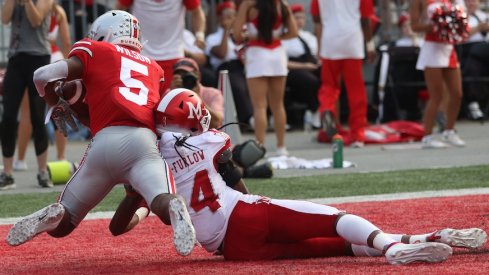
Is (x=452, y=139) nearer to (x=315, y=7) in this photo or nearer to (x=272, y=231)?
(x=315, y=7)

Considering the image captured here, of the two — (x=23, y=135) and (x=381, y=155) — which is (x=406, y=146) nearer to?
(x=381, y=155)

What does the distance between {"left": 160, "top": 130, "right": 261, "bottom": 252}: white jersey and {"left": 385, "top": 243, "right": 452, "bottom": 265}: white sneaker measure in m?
0.86

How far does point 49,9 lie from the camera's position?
38.2ft

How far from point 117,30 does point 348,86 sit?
8.05m

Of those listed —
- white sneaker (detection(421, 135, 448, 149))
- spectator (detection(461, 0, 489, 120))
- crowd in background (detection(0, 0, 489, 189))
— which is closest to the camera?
crowd in background (detection(0, 0, 489, 189))

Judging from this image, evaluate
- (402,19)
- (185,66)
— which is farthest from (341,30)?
(185,66)

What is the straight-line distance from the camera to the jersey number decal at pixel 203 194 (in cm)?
641

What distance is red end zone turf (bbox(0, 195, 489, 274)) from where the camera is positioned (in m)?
6.08

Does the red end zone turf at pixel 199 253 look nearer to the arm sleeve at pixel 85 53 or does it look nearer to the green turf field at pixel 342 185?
the green turf field at pixel 342 185

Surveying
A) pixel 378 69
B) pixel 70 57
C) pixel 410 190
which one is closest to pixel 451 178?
pixel 410 190

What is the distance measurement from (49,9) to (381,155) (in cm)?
424

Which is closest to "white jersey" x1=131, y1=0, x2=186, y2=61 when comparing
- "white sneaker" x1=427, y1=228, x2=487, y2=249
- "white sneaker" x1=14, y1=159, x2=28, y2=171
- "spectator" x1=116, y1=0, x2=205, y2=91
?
"spectator" x1=116, y1=0, x2=205, y2=91

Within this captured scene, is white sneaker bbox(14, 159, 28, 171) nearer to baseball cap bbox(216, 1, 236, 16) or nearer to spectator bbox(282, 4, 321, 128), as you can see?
baseball cap bbox(216, 1, 236, 16)

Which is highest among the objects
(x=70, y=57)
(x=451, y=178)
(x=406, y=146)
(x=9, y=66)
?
(x=70, y=57)
